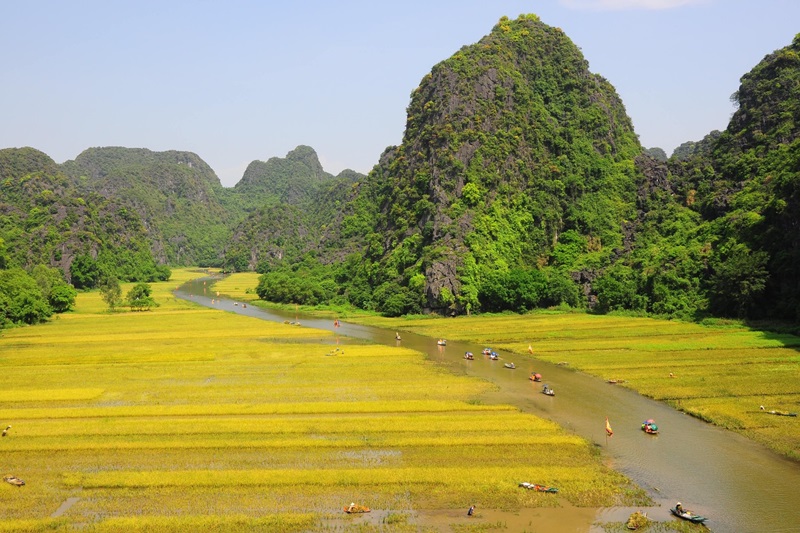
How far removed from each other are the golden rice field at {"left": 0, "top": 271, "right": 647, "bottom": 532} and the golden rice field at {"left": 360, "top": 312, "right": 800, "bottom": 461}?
490 inches

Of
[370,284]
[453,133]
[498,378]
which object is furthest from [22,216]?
[498,378]

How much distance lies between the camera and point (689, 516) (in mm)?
27281

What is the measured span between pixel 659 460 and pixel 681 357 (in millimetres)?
29714

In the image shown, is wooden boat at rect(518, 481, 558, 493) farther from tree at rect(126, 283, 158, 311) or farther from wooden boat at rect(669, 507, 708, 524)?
tree at rect(126, 283, 158, 311)

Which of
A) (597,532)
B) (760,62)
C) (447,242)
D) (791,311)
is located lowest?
(597,532)

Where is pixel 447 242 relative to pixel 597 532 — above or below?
above

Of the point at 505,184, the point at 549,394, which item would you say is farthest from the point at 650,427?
the point at 505,184

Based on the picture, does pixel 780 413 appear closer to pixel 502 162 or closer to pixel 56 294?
pixel 502 162

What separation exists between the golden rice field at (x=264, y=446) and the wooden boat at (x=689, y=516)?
230 cm

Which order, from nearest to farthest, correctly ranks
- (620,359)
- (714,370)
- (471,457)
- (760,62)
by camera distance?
(471,457) → (714,370) → (620,359) → (760,62)

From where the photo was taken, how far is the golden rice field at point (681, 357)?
43156mm

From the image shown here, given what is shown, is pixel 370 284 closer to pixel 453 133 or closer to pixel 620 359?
pixel 453 133

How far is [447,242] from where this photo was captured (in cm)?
11375

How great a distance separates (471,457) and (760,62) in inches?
4767
